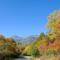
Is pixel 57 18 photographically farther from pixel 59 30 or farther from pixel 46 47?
pixel 46 47

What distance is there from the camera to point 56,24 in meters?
21.3

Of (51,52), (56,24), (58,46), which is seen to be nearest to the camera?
(56,24)

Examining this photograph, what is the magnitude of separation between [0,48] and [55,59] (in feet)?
73.4

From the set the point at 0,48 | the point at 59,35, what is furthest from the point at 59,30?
the point at 0,48

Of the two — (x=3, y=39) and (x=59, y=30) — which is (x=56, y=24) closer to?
(x=59, y=30)

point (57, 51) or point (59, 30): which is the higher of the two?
point (59, 30)

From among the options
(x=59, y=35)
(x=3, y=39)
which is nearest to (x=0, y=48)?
(x=3, y=39)

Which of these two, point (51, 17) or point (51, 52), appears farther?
point (51, 52)

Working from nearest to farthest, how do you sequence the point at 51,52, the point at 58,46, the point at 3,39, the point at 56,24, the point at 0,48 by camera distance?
the point at 56,24
the point at 58,46
the point at 51,52
the point at 0,48
the point at 3,39

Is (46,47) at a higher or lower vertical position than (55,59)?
higher

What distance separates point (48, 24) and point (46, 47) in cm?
491

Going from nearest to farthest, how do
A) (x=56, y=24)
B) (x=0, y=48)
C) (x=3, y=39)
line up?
(x=56, y=24)
(x=0, y=48)
(x=3, y=39)

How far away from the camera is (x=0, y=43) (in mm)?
46750

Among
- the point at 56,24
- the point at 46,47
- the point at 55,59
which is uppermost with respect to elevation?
the point at 56,24
